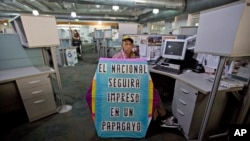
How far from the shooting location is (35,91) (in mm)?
1795

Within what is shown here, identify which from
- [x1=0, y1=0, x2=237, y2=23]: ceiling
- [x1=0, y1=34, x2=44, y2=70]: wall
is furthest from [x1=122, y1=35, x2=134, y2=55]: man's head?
[x1=0, y1=0, x2=237, y2=23]: ceiling

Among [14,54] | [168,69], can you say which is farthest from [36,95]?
[168,69]

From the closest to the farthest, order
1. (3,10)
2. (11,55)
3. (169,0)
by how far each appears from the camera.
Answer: (11,55), (169,0), (3,10)

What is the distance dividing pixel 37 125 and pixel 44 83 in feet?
1.98

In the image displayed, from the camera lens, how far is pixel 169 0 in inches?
151

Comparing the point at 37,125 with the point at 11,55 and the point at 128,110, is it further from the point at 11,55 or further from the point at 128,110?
the point at 128,110

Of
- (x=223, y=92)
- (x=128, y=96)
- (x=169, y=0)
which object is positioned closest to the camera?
(x=223, y=92)

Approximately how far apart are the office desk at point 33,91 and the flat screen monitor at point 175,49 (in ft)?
5.98


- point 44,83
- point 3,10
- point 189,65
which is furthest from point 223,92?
point 3,10

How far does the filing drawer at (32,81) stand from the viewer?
166 cm

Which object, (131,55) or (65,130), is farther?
(131,55)

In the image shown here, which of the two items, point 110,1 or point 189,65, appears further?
point 110,1

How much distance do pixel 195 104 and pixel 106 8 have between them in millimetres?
6633

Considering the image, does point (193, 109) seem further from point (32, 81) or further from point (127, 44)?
point (32, 81)
